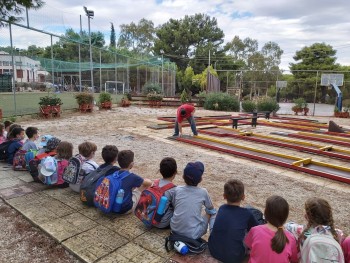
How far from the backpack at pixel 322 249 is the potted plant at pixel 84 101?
1438cm

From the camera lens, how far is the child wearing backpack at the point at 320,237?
216 centimetres

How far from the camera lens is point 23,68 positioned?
15242mm

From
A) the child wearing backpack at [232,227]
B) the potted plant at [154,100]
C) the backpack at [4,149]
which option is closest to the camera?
the child wearing backpack at [232,227]

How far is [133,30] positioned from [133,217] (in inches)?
2351

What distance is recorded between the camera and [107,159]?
3877 millimetres

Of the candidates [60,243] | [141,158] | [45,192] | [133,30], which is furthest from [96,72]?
[133,30]

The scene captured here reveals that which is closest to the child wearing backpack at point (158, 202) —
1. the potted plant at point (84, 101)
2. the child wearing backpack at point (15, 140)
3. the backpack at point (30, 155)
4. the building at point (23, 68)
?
the backpack at point (30, 155)

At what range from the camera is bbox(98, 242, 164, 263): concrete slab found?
2.70 m

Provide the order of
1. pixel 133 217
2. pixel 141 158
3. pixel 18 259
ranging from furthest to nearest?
pixel 141 158
pixel 133 217
pixel 18 259

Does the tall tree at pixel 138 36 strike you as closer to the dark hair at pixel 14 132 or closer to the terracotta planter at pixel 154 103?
the terracotta planter at pixel 154 103

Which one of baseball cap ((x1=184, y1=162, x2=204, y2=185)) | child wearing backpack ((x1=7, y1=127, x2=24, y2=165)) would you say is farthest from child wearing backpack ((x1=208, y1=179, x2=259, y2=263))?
child wearing backpack ((x1=7, y1=127, x2=24, y2=165))

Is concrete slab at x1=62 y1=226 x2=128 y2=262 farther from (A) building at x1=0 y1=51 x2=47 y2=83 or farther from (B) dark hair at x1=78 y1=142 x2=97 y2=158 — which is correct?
(A) building at x1=0 y1=51 x2=47 y2=83

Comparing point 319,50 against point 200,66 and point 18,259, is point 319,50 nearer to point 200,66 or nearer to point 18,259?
point 200,66

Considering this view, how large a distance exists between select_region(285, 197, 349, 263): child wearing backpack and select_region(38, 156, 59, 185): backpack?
337 cm
